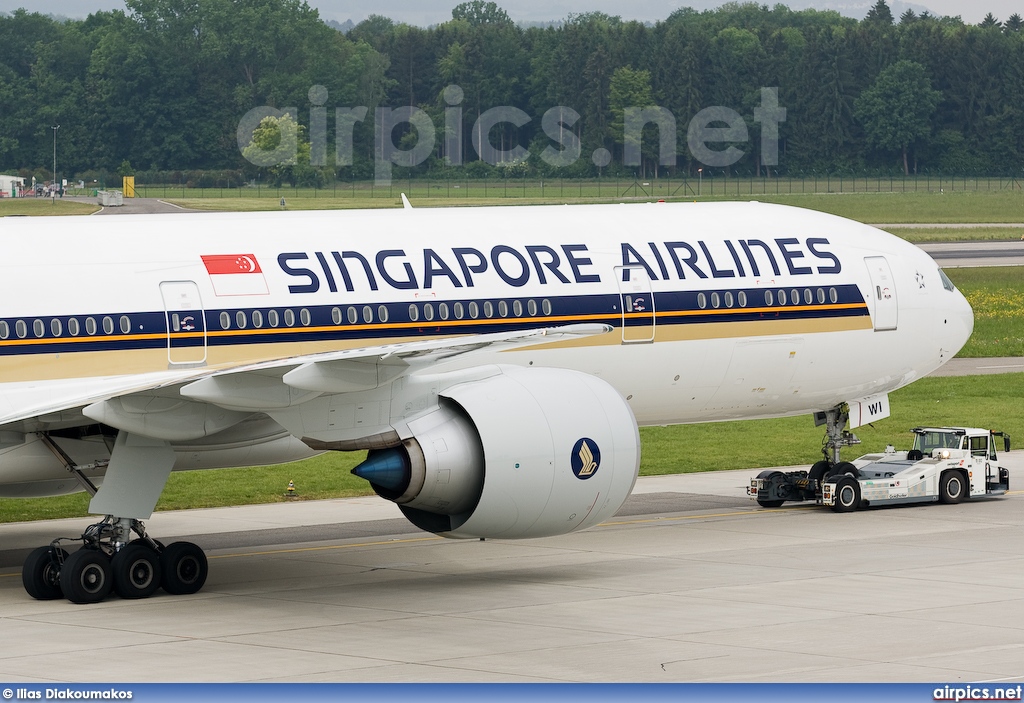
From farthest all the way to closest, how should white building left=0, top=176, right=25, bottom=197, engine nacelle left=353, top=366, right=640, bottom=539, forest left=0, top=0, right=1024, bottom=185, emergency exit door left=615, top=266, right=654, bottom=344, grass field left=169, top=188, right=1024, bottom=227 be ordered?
forest left=0, top=0, right=1024, bottom=185 → white building left=0, top=176, right=25, bottom=197 → grass field left=169, top=188, right=1024, bottom=227 → emergency exit door left=615, top=266, right=654, bottom=344 → engine nacelle left=353, top=366, right=640, bottom=539

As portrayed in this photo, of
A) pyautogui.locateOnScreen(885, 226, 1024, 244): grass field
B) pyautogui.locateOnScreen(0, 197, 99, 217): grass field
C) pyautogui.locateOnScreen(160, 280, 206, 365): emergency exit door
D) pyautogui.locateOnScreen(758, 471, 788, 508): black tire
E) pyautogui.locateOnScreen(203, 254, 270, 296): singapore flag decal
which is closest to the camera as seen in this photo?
pyautogui.locateOnScreen(160, 280, 206, 365): emergency exit door

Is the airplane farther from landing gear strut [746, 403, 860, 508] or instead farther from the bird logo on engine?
landing gear strut [746, 403, 860, 508]

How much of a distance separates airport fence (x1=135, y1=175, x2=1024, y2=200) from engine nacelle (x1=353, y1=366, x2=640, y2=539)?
354 ft

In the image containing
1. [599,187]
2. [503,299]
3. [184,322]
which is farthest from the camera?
[599,187]

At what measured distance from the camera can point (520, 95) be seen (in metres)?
185

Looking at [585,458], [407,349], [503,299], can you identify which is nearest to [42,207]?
[503,299]

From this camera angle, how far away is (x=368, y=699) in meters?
15.7

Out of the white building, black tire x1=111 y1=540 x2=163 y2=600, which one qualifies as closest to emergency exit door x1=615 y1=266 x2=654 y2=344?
black tire x1=111 y1=540 x2=163 y2=600

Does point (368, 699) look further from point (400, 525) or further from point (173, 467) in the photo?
point (400, 525)

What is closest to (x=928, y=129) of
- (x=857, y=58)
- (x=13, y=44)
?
(x=857, y=58)

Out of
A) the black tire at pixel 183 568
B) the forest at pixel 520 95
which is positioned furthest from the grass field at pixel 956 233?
the black tire at pixel 183 568

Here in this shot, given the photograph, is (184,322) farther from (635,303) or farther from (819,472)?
(819,472)

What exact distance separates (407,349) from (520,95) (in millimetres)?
167931

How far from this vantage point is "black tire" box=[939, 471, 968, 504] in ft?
96.8
